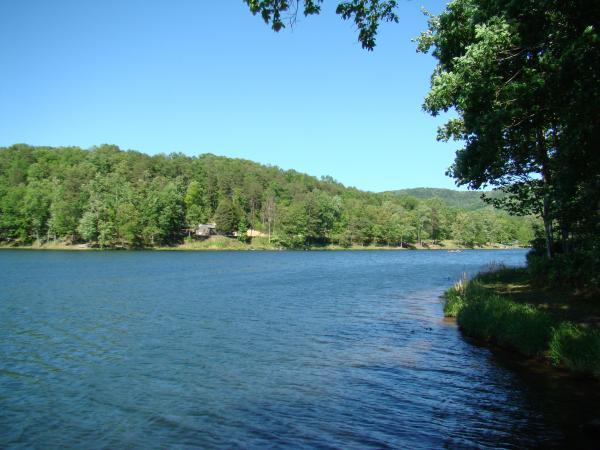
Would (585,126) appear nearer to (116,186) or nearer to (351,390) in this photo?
(351,390)

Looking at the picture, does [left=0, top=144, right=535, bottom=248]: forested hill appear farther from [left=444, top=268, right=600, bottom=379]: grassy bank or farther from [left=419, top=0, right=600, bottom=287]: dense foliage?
[left=419, top=0, right=600, bottom=287]: dense foliage

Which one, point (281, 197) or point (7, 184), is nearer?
point (7, 184)

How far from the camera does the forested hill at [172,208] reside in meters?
117

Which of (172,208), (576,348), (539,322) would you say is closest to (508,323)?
(539,322)

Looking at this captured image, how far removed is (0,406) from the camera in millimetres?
12141

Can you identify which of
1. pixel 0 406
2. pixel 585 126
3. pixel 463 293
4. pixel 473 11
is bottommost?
pixel 0 406

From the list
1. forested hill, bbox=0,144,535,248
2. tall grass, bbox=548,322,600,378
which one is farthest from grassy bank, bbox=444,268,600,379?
forested hill, bbox=0,144,535,248

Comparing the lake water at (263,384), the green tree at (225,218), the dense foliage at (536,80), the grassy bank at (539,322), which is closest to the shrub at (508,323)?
the grassy bank at (539,322)

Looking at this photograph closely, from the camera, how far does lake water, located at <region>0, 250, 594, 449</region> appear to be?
10.4 m

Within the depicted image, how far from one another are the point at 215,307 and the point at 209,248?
4037 inches

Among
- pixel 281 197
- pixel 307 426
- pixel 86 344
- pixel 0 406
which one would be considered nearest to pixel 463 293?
pixel 307 426

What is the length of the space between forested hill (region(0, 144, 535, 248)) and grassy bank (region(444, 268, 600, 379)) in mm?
106565

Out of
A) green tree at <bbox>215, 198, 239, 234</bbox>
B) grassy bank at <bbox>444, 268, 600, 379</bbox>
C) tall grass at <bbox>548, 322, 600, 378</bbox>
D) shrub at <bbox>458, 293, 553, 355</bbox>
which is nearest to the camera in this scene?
tall grass at <bbox>548, 322, 600, 378</bbox>

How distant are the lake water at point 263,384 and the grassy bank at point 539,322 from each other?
0.94m
